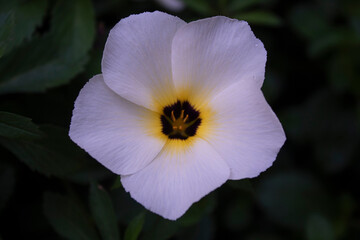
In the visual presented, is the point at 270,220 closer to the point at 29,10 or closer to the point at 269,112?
the point at 269,112

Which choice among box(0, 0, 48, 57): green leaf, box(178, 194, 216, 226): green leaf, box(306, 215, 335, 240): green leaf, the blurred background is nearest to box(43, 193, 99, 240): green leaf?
the blurred background

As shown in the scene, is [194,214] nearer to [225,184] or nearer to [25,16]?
[225,184]

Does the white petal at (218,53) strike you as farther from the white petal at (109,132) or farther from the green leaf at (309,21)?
the green leaf at (309,21)

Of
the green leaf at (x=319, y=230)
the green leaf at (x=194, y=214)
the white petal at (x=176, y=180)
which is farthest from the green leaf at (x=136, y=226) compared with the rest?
the green leaf at (x=319, y=230)

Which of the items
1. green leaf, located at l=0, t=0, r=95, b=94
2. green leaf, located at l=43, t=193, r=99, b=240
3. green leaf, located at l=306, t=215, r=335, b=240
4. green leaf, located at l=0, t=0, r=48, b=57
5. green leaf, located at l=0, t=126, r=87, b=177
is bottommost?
green leaf, located at l=306, t=215, r=335, b=240

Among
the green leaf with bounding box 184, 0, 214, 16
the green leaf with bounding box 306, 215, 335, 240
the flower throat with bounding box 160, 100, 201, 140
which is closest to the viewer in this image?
the flower throat with bounding box 160, 100, 201, 140

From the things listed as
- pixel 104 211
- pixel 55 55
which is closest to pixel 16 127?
pixel 104 211

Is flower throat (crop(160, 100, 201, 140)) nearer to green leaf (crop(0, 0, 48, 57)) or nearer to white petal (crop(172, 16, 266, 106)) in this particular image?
white petal (crop(172, 16, 266, 106))
